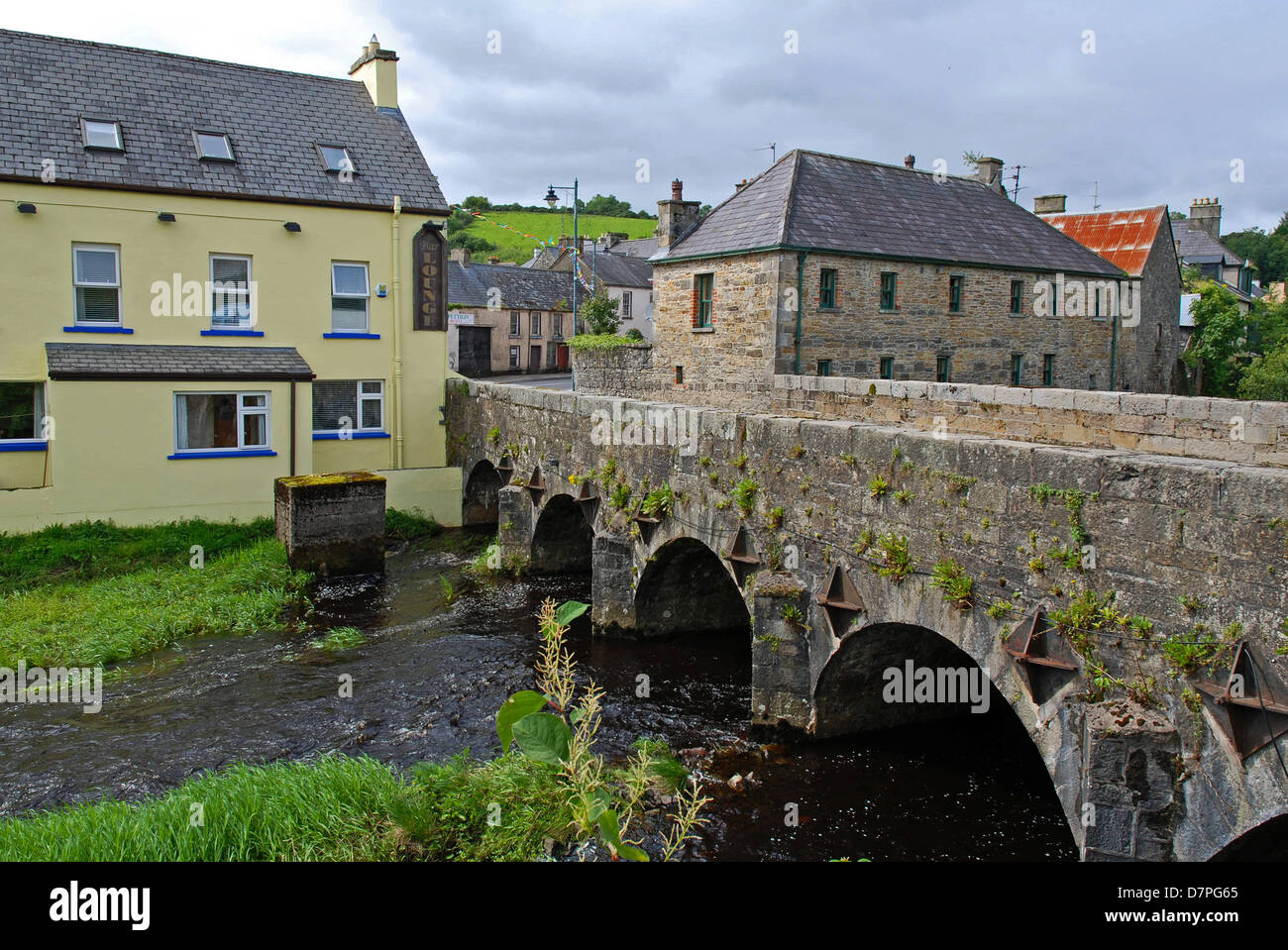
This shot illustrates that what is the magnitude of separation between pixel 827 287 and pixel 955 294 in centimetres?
447

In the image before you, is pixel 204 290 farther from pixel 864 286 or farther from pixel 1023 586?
pixel 1023 586

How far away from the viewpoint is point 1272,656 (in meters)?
5.45

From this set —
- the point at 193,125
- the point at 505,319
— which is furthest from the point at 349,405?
the point at 505,319

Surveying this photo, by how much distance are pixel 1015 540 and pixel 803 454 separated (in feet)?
8.83

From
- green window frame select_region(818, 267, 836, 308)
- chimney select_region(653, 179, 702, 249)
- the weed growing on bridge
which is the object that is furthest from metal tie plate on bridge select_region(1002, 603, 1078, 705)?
chimney select_region(653, 179, 702, 249)

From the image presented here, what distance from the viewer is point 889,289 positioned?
22109 mm

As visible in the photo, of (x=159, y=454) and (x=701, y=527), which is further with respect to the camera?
(x=159, y=454)

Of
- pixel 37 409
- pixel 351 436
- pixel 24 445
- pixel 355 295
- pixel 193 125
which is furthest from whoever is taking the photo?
pixel 351 436

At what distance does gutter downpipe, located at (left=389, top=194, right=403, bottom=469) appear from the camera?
19938 mm

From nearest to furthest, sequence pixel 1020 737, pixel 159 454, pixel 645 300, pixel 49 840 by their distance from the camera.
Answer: pixel 49 840, pixel 1020 737, pixel 159 454, pixel 645 300

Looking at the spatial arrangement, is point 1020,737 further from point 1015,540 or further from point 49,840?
point 49,840

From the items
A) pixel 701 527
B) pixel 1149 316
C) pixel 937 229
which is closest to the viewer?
pixel 701 527

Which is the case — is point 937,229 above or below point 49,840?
above
